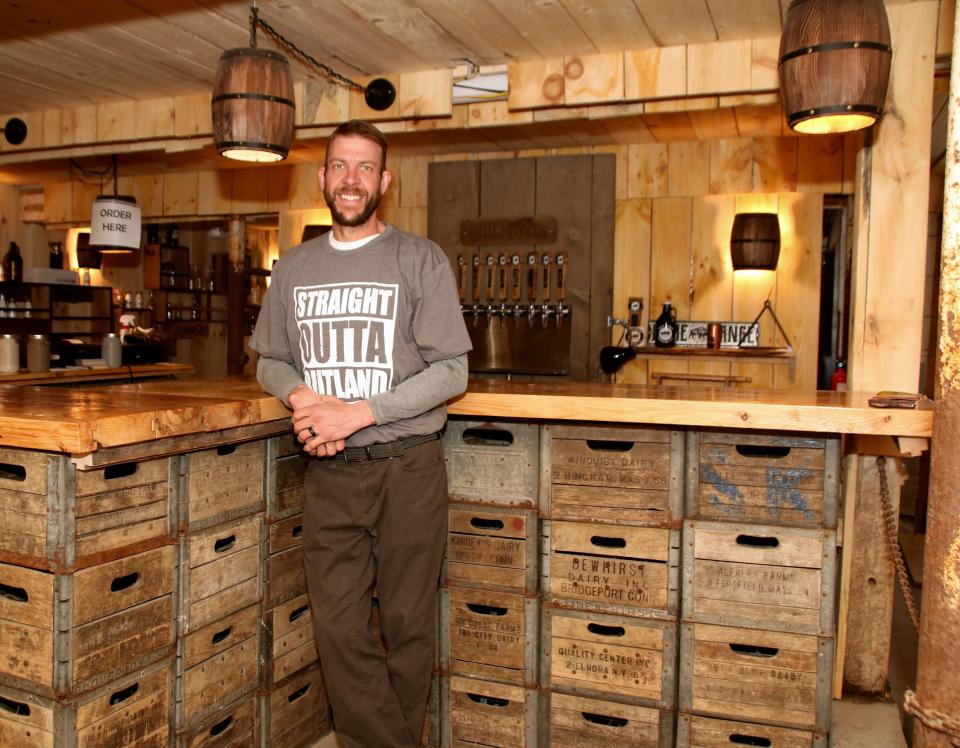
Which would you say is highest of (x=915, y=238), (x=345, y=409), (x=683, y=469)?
(x=915, y=238)

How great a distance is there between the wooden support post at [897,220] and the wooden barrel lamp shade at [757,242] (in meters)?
1.86

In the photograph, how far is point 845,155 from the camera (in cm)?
510

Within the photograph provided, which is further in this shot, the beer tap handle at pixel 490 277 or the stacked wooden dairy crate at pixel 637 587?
the beer tap handle at pixel 490 277

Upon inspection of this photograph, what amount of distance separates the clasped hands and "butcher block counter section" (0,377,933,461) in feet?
0.70

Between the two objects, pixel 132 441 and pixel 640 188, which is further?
pixel 640 188

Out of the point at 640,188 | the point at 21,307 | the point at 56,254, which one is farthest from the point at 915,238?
the point at 56,254

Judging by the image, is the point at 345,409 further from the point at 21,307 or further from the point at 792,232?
the point at 21,307

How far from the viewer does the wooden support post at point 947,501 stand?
139cm

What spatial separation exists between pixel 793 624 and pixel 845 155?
372cm

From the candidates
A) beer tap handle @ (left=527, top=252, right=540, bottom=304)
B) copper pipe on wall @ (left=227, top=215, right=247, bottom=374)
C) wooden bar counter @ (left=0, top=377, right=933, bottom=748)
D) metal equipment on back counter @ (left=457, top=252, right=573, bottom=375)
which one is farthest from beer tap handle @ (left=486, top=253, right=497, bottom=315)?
wooden bar counter @ (left=0, top=377, right=933, bottom=748)

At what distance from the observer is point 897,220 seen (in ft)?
9.98

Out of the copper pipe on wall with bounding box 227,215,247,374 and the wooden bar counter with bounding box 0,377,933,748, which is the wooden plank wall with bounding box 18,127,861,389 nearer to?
the copper pipe on wall with bounding box 227,215,247,374

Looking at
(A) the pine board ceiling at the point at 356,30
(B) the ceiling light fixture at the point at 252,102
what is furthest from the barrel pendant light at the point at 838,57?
(B) the ceiling light fixture at the point at 252,102

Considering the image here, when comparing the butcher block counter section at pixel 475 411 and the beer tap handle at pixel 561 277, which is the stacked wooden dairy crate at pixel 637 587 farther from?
the beer tap handle at pixel 561 277
